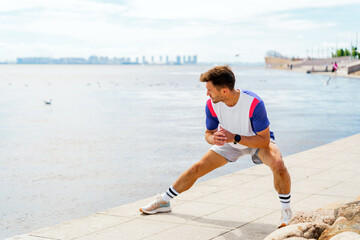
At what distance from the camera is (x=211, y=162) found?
18.1 feet

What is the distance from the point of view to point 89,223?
5484 mm

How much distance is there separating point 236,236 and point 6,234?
2.44m

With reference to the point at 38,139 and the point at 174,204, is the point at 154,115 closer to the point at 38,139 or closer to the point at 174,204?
the point at 38,139

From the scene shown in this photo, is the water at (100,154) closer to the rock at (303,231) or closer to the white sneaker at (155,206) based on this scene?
the white sneaker at (155,206)

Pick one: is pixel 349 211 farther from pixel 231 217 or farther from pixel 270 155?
pixel 231 217

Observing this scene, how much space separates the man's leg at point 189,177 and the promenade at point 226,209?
0.09 meters

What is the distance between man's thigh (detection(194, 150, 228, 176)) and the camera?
548cm

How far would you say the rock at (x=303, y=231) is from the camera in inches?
156

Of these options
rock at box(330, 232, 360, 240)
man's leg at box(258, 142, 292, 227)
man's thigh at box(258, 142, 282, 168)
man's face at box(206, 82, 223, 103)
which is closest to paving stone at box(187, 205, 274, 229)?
man's leg at box(258, 142, 292, 227)

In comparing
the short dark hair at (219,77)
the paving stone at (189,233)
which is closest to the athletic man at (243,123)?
the short dark hair at (219,77)

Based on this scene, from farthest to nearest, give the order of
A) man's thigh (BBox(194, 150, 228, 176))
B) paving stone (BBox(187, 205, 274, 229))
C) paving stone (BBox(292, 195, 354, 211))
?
1. paving stone (BBox(292, 195, 354, 211))
2. man's thigh (BBox(194, 150, 228, 176))
3. paving stone (BBox(187, 205, 274, 229))

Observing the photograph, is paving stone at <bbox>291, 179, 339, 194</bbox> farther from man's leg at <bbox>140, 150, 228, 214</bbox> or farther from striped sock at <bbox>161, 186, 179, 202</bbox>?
striped sock at <bbox>161, 186, 179, 202</bbox>

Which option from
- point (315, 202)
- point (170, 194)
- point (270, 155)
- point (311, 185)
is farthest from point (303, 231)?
point (311, 185)

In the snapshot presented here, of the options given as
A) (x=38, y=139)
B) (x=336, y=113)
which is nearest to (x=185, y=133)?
(x=38, y=139)
